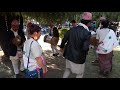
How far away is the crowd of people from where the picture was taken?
14.4 ft

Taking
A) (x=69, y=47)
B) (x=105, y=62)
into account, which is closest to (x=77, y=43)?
(x=69, y=47)

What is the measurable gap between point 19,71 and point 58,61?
2498 millimetres

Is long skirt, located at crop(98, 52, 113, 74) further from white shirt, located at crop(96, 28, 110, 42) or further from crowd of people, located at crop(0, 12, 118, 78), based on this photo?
Answer: white shirt, located at crop(96, 28, 110, 42)

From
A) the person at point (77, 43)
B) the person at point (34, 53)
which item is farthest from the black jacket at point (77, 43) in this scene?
the person at point (34, 53)

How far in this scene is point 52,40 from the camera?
24.8 ft

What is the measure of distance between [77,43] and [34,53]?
114 centimetres

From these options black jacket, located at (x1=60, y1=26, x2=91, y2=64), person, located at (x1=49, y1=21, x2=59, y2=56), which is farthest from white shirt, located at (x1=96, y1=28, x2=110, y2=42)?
black jacket, located at (x1=60, y1=26, x2=91, y2=64)

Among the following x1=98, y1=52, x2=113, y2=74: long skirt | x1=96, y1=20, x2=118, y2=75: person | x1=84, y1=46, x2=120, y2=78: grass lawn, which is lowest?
x1=84, y1=46, x2=120, y2=78: grass lawn

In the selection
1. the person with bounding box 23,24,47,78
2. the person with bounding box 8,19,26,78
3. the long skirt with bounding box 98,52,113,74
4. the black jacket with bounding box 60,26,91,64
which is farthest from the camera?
the long skirt with bounding box 98,52,113,74

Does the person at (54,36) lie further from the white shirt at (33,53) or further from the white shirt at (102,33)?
the white shirt at (33,53)

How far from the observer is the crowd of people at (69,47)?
4402 millimetres

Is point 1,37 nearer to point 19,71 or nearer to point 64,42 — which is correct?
point 19,71

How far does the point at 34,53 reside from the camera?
14.1 ft
